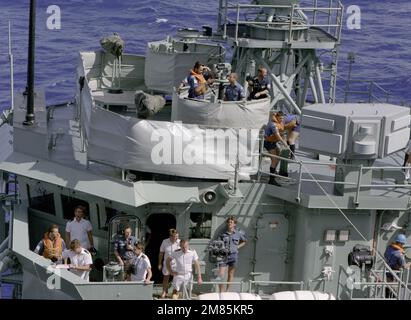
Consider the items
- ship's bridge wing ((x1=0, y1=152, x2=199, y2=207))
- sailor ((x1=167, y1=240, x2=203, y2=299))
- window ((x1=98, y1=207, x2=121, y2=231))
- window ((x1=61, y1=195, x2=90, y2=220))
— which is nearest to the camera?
sailor ((x1=167, y1=240, x2=203, y2=299))

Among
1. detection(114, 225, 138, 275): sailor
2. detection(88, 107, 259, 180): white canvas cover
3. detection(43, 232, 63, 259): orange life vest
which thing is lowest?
detection(43, 232, 63, 259): orange life vest

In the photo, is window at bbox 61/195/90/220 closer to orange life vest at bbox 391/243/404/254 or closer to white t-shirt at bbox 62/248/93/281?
white t-shirt at bbox 62/248/93/281

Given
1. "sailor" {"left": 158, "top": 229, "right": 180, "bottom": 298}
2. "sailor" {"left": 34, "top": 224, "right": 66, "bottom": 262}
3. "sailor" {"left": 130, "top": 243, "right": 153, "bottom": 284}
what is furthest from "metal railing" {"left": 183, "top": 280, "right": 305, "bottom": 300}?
"sailor" {"left": 34, "top": 224, "right": 66, "bottom": 262}

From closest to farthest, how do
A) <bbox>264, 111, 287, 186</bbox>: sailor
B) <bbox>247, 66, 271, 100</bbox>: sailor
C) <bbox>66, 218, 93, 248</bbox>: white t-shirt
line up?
<bbox>66, 218, 93, 248</bbox>: white t-shirt, <bbox>264, 111, 287, 186</bbox>: sailor, <bbox>247, 66, 271, 100</bbox>: sailor

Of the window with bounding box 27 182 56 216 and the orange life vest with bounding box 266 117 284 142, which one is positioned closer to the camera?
the orange life vest with bounding box 266 117 284 142

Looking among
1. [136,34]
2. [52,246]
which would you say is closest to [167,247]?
[52,246]

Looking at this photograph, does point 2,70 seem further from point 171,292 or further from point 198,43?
point 171,292

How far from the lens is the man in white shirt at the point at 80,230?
2216 cm

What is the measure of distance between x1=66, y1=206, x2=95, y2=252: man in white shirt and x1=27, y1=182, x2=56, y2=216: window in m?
1.82

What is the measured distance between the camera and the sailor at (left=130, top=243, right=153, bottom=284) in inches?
816

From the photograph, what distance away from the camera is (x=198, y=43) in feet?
95.3

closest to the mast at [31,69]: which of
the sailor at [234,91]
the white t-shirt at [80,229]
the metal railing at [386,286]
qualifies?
the white t-shirt at [80,229]

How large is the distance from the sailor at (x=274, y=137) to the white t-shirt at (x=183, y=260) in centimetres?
306

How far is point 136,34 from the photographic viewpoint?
204 ft
